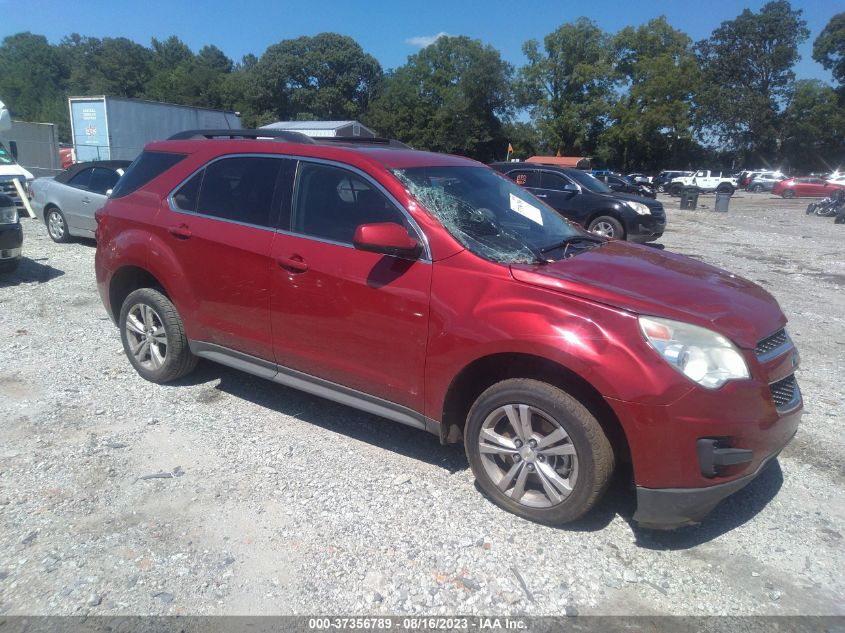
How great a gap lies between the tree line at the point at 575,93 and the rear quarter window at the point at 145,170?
51.7 meters

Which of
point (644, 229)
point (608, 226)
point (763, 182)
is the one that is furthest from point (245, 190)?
point (763, 182)

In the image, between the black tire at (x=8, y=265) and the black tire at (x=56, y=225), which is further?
the black tire at (x=56, y=225)

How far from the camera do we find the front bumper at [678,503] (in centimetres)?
282

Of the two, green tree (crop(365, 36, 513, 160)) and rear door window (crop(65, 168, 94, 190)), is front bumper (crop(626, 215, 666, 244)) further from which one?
green tree (crop(365, 36, 513, 160))

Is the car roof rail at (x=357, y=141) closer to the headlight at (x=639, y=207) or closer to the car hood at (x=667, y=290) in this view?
the car hood at (x=667, y=290)

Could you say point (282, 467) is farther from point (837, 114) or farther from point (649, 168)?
point (837, 114)

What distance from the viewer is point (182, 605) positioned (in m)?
2.65

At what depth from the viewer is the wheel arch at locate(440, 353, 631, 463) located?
3.03m

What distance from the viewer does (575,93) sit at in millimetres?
53938

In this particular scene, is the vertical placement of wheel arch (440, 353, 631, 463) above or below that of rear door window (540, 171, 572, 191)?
below

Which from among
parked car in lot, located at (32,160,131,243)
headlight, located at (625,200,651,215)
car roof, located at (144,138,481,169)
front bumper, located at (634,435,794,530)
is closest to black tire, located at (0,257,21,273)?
parked car in lot, located at (32,160,131,243)

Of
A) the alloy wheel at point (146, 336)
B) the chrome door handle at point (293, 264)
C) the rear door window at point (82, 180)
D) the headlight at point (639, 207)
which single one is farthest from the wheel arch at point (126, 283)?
the headlight at point (639, 207)

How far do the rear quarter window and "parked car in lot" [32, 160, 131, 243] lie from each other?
6172 millimetres

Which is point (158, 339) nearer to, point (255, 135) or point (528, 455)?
point (255, 135)
